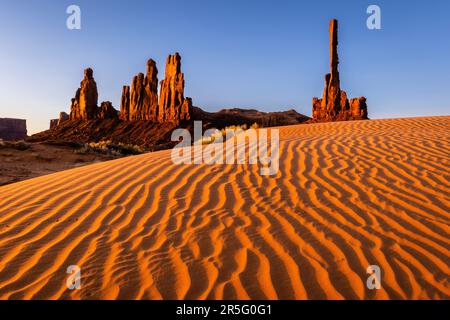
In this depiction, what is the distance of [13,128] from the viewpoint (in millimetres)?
88250

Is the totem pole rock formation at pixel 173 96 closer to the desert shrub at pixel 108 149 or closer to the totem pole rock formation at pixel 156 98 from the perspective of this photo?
the totem pole rock formation at pixel 156 98

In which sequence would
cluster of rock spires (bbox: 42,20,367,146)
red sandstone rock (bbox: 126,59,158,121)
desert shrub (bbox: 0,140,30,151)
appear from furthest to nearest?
red sandstone rock (bbox: 126,59,158,121), cluster of rock spires (bbox: 42,20,367,146), desert shrub (bbox: 0,140,30,151)

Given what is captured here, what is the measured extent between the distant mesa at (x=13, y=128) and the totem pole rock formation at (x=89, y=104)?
90.8ft

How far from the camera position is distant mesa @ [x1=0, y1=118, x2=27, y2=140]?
3396 inches

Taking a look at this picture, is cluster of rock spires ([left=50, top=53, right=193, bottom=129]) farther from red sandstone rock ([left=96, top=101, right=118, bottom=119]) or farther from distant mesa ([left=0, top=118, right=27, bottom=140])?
distant mesa ([left=0, top=118, right=27, bottom=140])

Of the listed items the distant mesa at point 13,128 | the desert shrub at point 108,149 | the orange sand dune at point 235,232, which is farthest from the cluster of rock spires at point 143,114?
the orange sand dune at point 235,232

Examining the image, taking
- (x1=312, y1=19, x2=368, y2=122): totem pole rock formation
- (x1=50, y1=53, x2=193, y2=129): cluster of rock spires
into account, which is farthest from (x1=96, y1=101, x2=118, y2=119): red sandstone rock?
(x1=312, y1=19, x2=368, y2=122): totem pole rock formation

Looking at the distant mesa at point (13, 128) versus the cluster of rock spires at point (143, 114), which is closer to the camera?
the cluster of rock spires at point (143, 114)

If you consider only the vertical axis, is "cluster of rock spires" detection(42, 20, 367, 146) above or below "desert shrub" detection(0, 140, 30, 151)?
above

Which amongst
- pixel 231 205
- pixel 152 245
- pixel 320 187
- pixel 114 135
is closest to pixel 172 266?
pixel 152 245

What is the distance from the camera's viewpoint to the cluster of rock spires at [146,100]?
57625mm

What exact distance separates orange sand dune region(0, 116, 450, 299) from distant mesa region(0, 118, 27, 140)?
310ft
